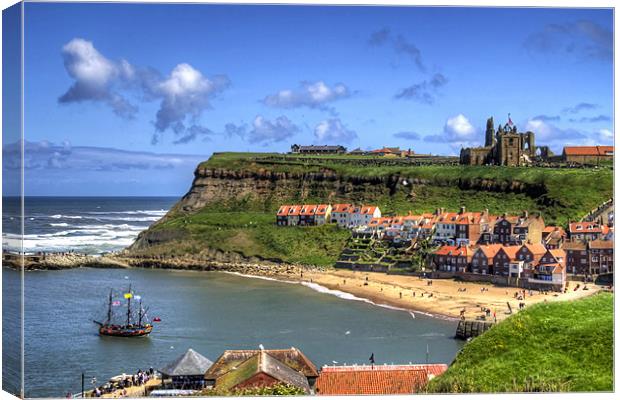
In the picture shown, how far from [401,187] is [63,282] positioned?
102 ft

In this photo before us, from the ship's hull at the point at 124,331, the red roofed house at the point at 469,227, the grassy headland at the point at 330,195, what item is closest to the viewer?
the ship's hull at the point at 124,331

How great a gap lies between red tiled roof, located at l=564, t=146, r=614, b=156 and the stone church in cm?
289

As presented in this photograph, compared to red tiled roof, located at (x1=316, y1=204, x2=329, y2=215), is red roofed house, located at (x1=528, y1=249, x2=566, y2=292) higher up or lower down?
lower down

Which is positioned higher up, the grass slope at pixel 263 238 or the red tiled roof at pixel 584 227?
the red tiled roof at pixel 584 227

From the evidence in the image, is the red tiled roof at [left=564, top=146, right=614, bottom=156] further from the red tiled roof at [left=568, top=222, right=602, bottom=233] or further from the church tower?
the red tiled roof at [left=568, top=222, right=602, bottom=233]

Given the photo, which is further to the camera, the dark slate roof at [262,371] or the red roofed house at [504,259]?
the red roofed house at [504,259]

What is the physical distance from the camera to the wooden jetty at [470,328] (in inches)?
1212

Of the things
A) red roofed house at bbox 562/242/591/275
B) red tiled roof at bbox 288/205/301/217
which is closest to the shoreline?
red roofed house at bbox 562/242/591/275

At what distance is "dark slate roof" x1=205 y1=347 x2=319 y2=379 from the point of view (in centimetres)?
2081

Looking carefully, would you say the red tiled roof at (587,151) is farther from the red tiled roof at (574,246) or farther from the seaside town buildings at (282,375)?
the seaside town buildings at (282,375)

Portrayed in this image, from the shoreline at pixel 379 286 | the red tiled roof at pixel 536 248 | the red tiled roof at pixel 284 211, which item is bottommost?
the shoreline at pixel 379 286

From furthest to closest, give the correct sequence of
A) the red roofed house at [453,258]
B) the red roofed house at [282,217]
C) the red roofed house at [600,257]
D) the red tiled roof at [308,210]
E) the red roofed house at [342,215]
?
the red roofed house at [282,217] < the red tiled roof at [308,210] < the red roofed house at [342,215] < the red roofed house at [453,258] < the red roofed house at [600,257]

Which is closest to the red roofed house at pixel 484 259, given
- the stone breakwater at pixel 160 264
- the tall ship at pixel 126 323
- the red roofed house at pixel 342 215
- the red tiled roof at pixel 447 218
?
the red tiled roof at pixel 447 218

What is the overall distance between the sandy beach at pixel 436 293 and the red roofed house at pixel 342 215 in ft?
39.3
